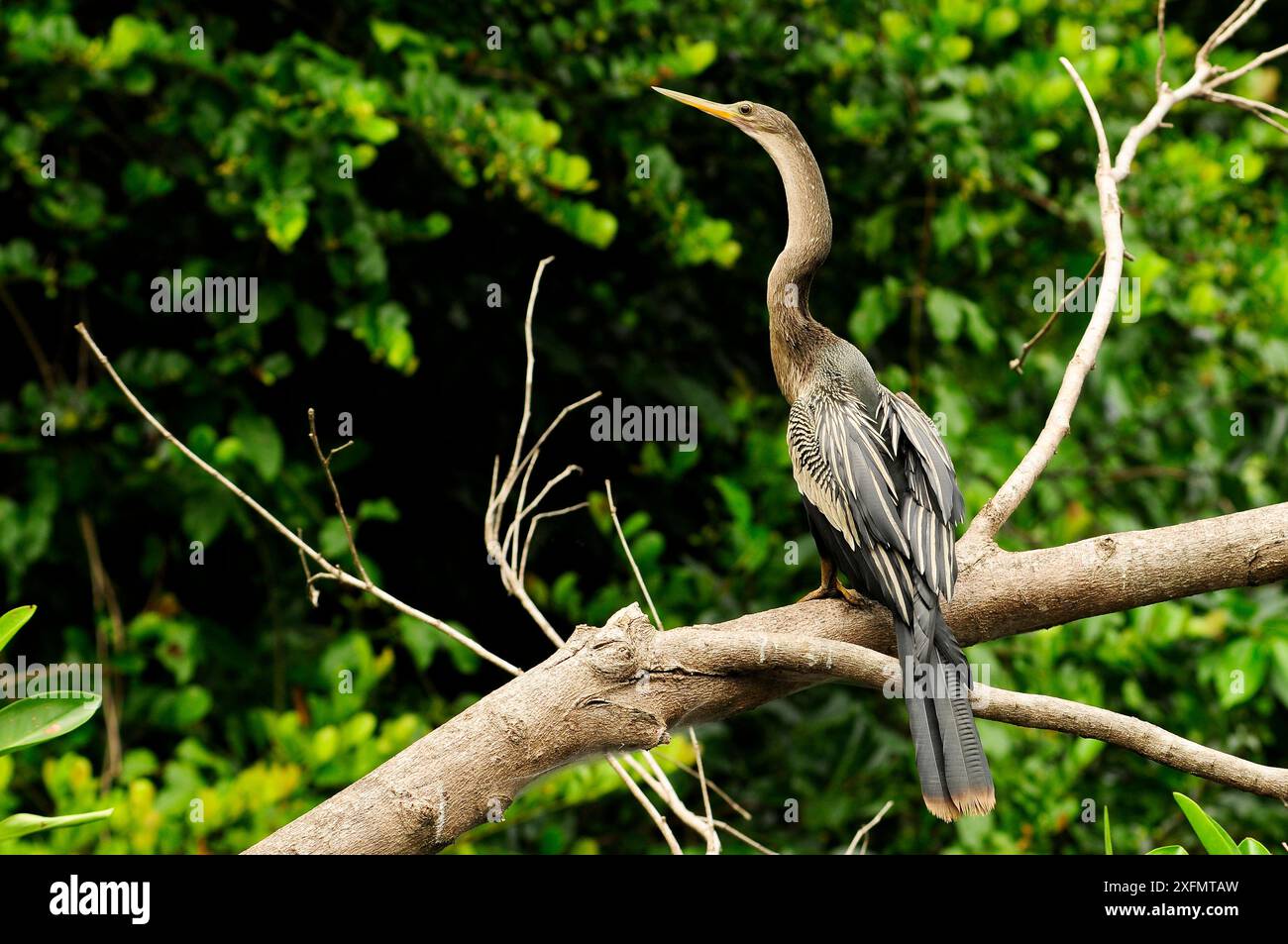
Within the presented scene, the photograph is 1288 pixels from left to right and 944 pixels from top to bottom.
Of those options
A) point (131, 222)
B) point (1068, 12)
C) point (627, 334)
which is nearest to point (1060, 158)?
point (1068, 12)

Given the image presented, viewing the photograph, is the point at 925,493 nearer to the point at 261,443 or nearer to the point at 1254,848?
the point at 1254,848

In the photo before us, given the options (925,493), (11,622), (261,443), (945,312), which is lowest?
(11,622)

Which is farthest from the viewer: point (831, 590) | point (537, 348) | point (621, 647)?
point (537, 348)

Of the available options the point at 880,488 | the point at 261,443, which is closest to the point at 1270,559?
the point at 880,488

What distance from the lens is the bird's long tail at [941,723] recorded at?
134 centimetres

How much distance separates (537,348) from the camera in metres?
2.84

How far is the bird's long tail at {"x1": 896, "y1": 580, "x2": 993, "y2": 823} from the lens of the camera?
1339 millimetres

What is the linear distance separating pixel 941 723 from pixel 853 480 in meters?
0.31

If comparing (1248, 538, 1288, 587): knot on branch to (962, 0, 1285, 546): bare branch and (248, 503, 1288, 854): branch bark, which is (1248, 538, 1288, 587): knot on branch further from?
(962, 0, 1285, 546): bare branch

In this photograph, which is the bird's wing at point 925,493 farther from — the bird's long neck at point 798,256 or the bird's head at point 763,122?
the bird's head at point 763,122

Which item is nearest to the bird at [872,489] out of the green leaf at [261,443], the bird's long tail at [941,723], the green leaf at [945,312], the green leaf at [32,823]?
the bird's long tail at [941,723]

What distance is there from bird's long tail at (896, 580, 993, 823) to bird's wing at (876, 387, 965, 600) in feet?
0.11

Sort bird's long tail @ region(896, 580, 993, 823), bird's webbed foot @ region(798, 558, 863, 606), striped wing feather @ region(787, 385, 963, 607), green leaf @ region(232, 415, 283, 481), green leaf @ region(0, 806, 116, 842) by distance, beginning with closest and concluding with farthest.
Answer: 1. green leaf @ region(0, 806, 116, 842)
2. bird's long tail @ region(896, 580, 993, 823)
3. striped wing feather @ region(787, 385, 963, 607)
4. bird's webbed foot @ region(798, 558, 863, 606)
5. green leaf @ region(232, 415, 283, 481)

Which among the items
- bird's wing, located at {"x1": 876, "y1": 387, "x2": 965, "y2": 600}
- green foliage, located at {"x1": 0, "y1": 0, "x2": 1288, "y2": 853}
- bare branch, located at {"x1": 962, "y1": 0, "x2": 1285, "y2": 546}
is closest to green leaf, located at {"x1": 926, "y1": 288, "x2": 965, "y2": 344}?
green foliage, located at {"x1": 0, "y1": 0, "x2": 1288, "y2": 853}
